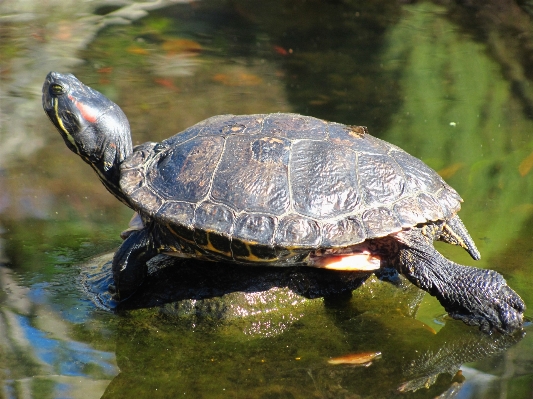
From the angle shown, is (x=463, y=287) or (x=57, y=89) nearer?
(x=463, y=287)

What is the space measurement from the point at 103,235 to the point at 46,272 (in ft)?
2.90

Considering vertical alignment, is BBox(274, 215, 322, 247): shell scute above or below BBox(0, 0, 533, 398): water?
above

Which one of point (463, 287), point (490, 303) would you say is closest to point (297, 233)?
point (463, 287)

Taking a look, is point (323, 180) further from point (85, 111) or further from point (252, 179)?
point (85, 111)

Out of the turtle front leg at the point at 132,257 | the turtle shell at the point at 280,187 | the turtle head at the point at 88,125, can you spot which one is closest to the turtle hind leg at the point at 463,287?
the turtle shell at the point at 280,187

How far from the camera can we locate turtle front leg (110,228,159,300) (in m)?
4.77

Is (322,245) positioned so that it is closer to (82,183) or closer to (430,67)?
(82,183)

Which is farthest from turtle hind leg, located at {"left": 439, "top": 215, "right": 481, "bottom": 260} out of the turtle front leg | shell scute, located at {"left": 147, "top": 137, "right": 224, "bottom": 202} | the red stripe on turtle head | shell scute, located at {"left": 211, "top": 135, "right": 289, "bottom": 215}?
the red stripe on turtle head

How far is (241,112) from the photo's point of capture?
931 centimetres

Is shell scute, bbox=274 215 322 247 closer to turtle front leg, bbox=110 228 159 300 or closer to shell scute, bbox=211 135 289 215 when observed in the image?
shell scute, bbox=211 135 289 215

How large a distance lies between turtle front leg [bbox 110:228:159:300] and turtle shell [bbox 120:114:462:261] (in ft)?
0.82

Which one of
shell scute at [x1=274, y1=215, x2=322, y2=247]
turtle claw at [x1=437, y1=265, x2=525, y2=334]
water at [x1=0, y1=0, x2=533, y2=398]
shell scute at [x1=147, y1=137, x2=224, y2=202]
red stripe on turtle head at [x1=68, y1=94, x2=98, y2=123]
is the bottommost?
water at [x1=0, y1=0, x2=533, y2=398]

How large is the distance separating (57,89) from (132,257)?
1659mm

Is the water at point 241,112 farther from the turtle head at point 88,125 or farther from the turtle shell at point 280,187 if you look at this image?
the turtle head at point 88,125
